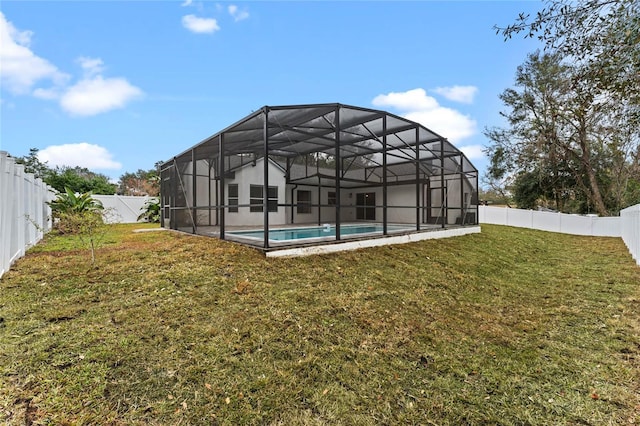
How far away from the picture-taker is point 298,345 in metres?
3.03

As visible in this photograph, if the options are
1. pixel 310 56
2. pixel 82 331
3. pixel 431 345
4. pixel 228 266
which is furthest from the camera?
pixel 310 56

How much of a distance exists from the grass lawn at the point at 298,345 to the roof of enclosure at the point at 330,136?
10.6ft

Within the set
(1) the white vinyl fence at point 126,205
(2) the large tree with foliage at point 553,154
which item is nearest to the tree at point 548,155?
(2) the large tree with foliage at point 553,154

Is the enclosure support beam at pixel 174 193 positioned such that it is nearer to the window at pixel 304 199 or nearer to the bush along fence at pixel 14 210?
the bush along fence at pixel 14 210

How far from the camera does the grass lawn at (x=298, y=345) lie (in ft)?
7.20

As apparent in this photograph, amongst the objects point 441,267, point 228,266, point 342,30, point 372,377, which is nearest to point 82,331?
point 228,266

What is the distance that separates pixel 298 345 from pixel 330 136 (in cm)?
662

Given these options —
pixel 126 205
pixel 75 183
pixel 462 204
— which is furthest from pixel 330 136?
pixel 75 183

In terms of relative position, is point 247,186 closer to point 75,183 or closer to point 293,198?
point 293,198

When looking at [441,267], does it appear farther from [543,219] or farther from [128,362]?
[543,219]

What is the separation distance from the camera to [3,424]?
6.03 feet

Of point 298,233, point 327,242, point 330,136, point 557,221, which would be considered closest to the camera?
point 327,242

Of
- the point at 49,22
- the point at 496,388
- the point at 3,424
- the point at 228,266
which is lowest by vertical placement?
the point at 496,388

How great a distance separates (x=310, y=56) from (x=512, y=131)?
47.1ft
